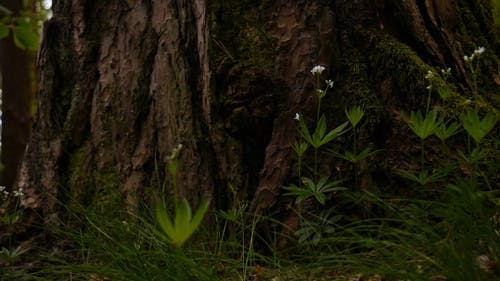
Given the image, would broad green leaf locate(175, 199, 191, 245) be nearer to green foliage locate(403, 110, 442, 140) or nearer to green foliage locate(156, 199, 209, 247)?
green foliage locate(156, 199, 209, 247)

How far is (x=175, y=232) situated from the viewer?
1.10m

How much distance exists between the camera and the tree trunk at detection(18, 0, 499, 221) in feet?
7.42

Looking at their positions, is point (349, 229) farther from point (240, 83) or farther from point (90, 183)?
point (90, 183)

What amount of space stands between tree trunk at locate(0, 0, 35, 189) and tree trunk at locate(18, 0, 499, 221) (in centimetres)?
308

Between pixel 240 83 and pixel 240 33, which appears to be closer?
pixel 240 83

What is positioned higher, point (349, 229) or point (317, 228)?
point (349, 229)

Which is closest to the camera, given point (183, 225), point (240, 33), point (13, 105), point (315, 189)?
point (183, 225)

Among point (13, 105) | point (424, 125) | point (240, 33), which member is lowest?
point (13, 105)

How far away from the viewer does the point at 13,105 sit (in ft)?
19.1

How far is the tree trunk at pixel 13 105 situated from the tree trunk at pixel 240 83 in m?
3.08

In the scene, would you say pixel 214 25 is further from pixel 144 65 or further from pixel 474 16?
pixel 474 16

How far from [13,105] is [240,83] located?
172 inches

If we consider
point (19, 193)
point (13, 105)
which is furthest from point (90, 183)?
point (13, 105)

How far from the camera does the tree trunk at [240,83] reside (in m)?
2.26
